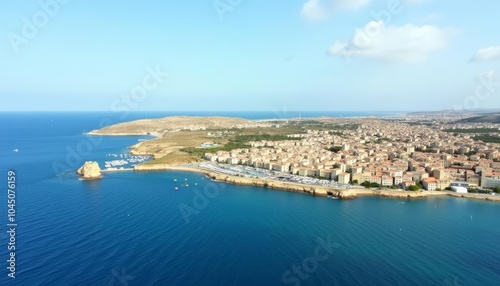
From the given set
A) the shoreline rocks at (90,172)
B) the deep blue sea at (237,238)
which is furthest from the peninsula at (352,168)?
the shoreline rocks at (90,172)

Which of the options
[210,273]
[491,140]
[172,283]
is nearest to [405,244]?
[210,273]

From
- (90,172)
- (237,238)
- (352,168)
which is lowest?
(237,238)

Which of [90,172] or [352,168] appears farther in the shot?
[352,168]

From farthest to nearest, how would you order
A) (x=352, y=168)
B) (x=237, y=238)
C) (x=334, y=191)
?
1. (x=352, y=168)
2. (x=334, y=191)
3. (x=237, y=238)

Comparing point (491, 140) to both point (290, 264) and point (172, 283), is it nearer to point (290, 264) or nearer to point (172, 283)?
point (290, 264)

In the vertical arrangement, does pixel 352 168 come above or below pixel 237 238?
above

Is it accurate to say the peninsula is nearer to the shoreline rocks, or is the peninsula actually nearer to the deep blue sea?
the deep blue sea

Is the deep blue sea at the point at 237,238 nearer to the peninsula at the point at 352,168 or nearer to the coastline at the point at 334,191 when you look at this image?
the coastline at the point at 334,191

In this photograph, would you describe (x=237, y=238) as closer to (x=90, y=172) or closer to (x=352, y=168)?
(x=352, y=168)

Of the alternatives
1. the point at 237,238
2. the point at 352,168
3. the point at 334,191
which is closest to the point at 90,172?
the point at 237,238
